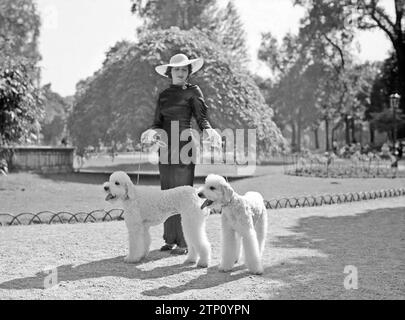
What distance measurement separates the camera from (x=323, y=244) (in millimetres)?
7219

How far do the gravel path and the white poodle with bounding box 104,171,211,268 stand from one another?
0.22 m

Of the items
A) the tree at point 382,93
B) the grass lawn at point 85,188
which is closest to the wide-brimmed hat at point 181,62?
the grass lawn at point 85,188

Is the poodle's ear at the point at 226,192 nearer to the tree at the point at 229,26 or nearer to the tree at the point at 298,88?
the tree at the point at 229,26

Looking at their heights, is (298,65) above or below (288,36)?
below

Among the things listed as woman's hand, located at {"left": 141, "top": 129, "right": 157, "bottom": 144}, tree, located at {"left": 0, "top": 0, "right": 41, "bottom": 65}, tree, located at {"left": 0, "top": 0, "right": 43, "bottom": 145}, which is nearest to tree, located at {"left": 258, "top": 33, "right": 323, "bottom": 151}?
tree, located at {"left": 0, "top": 0, "right": 41, "bottom": 65}

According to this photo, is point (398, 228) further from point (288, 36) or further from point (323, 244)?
point (288, 36)

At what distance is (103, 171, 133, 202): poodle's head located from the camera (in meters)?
5.71

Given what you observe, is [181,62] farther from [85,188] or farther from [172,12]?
[172,12]

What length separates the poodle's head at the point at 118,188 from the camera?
5.71 m

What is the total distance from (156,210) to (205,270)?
93cm

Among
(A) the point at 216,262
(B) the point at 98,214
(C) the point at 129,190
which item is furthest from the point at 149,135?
(B) the point at 98,214

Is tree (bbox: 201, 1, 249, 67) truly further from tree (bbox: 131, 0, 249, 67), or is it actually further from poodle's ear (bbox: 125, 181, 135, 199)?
poodle's ear (bbox: 125, 181, 135, 199)

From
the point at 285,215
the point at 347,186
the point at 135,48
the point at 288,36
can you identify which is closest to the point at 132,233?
the point at 285,215
